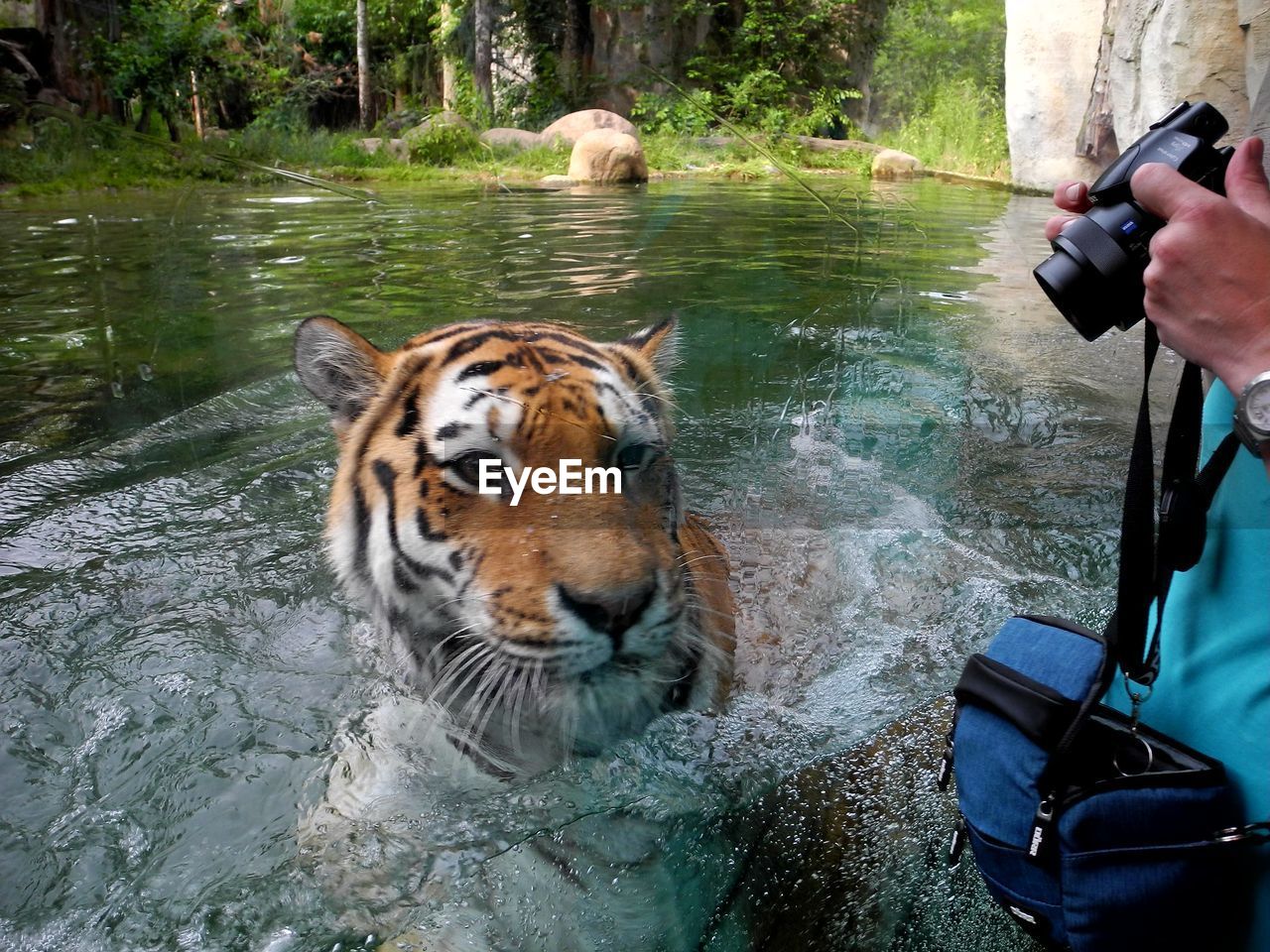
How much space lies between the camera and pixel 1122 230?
1365mm

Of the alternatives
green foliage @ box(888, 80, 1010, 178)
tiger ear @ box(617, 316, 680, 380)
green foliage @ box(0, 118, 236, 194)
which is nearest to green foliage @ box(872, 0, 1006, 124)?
green foliage @ box(888, 80, 1010, 178)

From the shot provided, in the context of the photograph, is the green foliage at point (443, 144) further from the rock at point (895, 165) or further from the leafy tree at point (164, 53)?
the rock at point (895, 165)

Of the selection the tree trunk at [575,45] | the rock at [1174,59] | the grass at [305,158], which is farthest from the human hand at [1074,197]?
the rock at [1174,59]

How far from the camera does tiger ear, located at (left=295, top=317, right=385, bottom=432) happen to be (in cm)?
198

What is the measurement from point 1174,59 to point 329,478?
19.3ft

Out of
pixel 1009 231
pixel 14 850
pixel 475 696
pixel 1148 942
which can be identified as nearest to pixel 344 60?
→ pixel 475 696

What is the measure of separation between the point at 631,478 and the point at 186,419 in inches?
101

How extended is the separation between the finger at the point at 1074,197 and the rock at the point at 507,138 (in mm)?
1905

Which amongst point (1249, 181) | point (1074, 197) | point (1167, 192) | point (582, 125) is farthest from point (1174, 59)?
point (1167, 192)

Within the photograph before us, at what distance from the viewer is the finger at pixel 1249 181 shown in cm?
126

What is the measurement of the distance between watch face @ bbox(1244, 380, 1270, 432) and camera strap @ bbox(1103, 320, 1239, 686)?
227mm

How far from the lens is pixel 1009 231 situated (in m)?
6.12

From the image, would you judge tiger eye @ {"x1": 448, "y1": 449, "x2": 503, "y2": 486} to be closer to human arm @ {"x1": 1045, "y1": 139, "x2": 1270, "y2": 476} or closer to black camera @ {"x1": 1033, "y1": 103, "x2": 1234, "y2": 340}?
black camera @ {"x1": 1033, "y1": 103, "x2": 1234, "y2": 340}

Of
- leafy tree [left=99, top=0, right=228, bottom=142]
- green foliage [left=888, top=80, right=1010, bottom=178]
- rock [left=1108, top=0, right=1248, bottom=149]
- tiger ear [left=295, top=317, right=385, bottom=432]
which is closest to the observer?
tiger ear [left=295, top=317, right=385, bottom=432]
